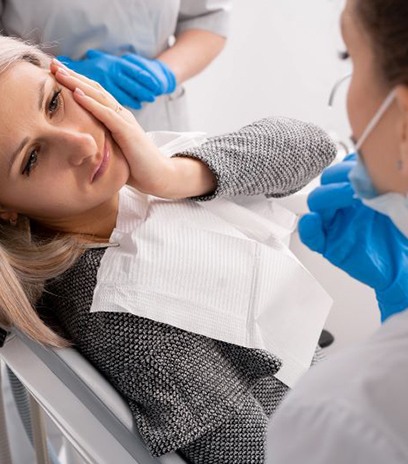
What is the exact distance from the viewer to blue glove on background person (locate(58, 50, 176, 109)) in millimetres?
1385

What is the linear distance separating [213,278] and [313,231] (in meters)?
0.18

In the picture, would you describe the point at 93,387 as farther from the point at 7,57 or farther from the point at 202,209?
the point at 7,57

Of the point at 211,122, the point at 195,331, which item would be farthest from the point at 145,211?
the point at 211,122

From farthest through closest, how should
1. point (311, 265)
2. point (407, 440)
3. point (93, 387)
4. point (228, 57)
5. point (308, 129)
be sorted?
1. point (228, 57)
2. point (311, 265)
3. point (308, 129)
4. point (93, 387)
5. point (407, 440)

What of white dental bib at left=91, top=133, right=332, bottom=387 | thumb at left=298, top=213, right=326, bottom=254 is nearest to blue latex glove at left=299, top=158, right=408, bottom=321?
thumb at left=298, top=213, right=326, bottom=254

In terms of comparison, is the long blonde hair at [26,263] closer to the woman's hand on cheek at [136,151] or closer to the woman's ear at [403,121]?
the woman's hand on cheek at [136,151]

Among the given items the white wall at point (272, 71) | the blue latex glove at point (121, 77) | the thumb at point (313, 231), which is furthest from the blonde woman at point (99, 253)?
the white wall at point (272, 71)

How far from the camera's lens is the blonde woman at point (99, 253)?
3.31 feet

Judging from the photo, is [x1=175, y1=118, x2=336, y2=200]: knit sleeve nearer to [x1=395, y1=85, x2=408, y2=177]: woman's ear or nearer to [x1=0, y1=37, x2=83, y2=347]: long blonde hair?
[x1=0, y1=37, x2=83, y2=347]: long blonde hair

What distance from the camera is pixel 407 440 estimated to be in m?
0.59

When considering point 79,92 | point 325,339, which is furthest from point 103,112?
point 325,339

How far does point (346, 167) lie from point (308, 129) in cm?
27

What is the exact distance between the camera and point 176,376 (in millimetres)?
1008

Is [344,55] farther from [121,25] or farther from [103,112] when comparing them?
[121,25]
